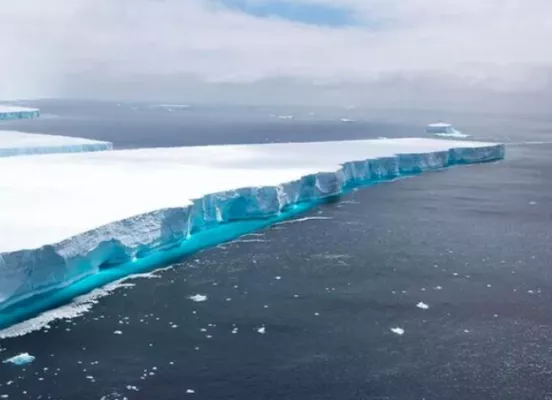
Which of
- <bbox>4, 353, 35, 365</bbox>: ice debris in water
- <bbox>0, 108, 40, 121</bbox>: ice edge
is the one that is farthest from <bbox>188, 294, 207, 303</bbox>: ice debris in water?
<bbox>0, 108, 40, 121</bbox>: ice edge

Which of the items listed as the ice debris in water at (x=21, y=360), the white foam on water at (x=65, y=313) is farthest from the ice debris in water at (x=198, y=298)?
the ice debris in water at (x=21, y=360)

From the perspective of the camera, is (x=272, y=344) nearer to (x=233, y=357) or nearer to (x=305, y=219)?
(x=233, y=357)

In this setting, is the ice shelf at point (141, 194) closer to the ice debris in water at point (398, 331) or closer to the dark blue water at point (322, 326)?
the dark blue water at point (322, 326)

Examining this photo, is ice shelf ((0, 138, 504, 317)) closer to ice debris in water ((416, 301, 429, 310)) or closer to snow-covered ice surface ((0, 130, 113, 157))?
snow-covered ice surface ((0, 130, 113, 157))

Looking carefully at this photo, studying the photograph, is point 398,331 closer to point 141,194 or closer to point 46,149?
point 141,194

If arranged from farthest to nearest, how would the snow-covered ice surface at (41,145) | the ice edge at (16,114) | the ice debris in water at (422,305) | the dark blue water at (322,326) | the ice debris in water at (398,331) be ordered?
the ice edge at (16,114), the snow-covered ice surface at (41,145), the ice debris in water at (422,305), the ice debris in water at (398,331), the dark blue water at (322,326)

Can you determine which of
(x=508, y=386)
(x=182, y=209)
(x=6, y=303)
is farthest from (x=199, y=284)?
(x=508, y=386)

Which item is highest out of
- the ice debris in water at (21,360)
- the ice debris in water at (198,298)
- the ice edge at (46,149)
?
the ice edge at (46,149)
